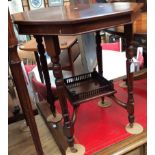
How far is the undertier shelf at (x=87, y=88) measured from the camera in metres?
0.90

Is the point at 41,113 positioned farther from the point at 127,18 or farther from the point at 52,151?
the point at 127,18

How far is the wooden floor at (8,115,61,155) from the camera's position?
3.30ft

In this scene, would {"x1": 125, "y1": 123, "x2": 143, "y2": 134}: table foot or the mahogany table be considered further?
{"x1": 125, "y1": 123, "x2": 143, "y2": 134}: table foot

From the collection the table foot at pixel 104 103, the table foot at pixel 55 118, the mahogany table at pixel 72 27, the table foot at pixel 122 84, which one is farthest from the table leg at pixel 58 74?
the table foot at pixel 122 84

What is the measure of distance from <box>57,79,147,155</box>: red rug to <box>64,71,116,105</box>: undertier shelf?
187 millimetres

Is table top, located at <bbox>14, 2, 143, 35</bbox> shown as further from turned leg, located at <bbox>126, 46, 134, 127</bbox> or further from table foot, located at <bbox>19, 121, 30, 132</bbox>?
table foot, located at <bbox>19, 121, 30, 132</bbox>

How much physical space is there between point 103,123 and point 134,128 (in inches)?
6.1

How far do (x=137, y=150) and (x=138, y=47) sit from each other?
0.77 meters

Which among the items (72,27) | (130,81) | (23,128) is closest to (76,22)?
(72,27)

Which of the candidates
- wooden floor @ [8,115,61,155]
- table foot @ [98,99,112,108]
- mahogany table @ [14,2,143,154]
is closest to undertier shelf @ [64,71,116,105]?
mahogany table @ [14,2,143,154]

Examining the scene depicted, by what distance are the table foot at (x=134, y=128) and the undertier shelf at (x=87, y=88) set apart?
198mm

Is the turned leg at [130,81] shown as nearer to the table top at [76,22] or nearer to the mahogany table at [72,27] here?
the mahogany table at [72,27]

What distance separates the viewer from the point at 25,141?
1084 mm
